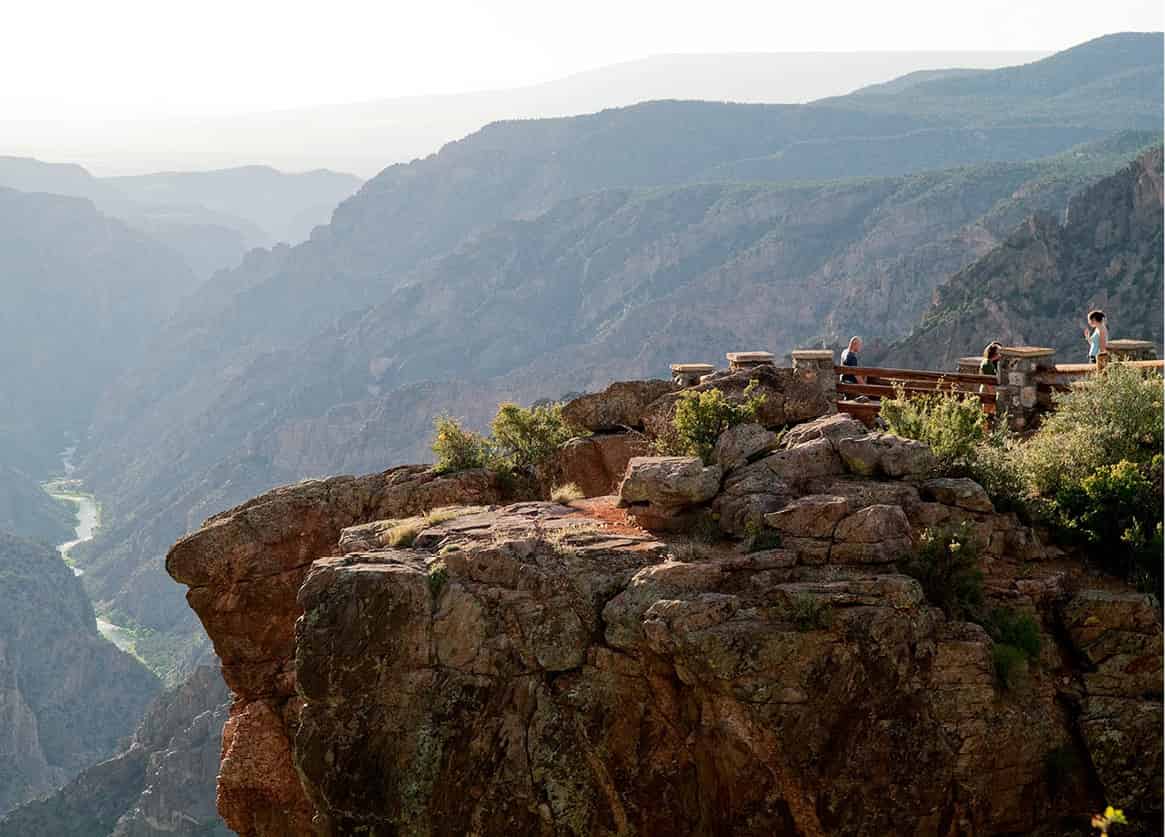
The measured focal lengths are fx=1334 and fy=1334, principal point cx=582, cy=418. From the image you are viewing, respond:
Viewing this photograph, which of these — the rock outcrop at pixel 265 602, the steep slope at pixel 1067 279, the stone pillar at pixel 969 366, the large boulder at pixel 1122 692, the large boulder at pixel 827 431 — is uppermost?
the large boulder at pixel 827 431

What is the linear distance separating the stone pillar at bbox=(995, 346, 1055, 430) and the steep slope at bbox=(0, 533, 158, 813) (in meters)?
115

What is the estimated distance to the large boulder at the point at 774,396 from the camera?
2388cm

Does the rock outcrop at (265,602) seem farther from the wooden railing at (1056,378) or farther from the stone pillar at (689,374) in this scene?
the wooden railing at (1056,378)

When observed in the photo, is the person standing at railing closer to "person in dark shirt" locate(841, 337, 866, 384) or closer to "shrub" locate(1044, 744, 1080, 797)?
"person in dark shirt" locate(841, 337, 866, 384)

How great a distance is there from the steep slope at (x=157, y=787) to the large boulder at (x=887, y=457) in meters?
72.1

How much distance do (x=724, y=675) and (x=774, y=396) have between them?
887cm

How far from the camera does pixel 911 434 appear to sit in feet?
68.0

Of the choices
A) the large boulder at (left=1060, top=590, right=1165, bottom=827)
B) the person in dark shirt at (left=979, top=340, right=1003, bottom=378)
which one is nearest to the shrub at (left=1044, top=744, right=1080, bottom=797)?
the large boulder at (left=1060, top=590, right=1165, bottom=827)

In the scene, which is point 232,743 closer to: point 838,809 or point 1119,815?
point 838,809

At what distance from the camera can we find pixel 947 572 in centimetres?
1739

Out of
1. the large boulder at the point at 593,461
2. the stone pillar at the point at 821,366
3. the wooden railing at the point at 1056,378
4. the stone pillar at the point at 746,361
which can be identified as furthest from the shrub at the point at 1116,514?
the large boulder at the point at 593,461

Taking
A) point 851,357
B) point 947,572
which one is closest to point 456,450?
point 851,357

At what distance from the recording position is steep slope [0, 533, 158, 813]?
12412cm

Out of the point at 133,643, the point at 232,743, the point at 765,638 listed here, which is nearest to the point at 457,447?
the point at 232,743
